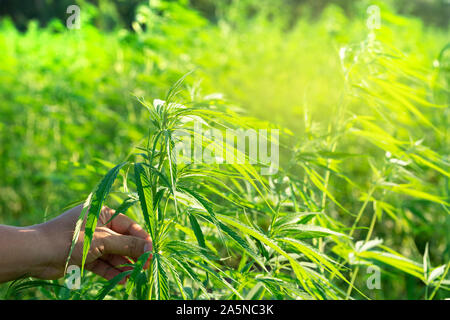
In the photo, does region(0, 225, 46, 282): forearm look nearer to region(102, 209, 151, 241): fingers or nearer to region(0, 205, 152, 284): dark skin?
region(0, 205, 152, 284): dark skin

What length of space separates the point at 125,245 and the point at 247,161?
331 mm

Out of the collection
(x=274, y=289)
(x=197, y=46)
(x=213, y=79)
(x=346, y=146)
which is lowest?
(x=346, y=146)

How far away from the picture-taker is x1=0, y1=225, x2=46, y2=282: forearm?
0.83 metres

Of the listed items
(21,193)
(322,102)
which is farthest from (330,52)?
(21,193)

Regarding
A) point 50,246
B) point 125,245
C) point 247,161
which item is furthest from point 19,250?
point 247,161

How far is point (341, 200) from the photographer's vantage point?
8.80 feet

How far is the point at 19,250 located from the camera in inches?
32.9

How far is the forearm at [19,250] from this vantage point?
0.83 metres

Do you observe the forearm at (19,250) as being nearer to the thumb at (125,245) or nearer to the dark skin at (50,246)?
the dark skin at (50,246)

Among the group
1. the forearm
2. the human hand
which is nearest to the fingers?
the human hand

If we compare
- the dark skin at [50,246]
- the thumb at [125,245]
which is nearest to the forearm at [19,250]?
the dark skin at [50,246]

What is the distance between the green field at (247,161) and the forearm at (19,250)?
0.03 meters

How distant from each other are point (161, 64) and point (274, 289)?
96.1 inches
